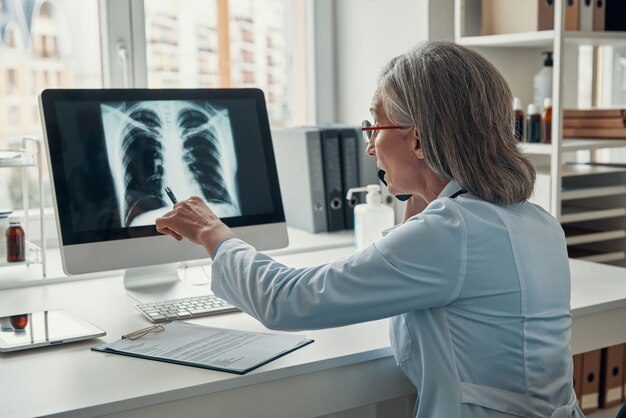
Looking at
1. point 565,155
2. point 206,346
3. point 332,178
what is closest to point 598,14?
point 565,155

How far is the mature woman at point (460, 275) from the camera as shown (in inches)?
48.9

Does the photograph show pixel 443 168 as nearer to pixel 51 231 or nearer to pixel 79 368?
pixel 79 368

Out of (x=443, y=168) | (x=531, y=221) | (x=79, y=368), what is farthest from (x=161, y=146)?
(x=531, y=221)

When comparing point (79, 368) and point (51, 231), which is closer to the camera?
point (79, 368)

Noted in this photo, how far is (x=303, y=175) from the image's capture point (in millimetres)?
2494

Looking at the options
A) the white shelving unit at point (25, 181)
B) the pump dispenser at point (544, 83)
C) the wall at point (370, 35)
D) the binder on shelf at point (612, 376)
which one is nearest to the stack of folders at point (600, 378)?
the binder on shelf at point (612, 376)

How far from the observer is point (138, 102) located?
1.79 m

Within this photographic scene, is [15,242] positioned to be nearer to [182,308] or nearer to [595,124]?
[182,308]

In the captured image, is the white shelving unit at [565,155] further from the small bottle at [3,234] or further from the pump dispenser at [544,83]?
the small bottle at [3,234]

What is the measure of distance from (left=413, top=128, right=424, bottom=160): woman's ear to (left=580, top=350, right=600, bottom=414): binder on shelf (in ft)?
3.28

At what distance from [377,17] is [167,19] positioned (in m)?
0.69

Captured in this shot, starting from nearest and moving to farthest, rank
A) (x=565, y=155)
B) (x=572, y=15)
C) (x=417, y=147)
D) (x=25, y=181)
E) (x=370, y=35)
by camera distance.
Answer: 1. (x=417, y=147)
2. (x=25, y=181)
3. (x=572, y=15)
4. (x=565, y=155)
5. (x=370, y=35)

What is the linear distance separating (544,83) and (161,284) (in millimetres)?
1255

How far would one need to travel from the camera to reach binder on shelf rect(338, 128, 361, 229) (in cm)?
251
